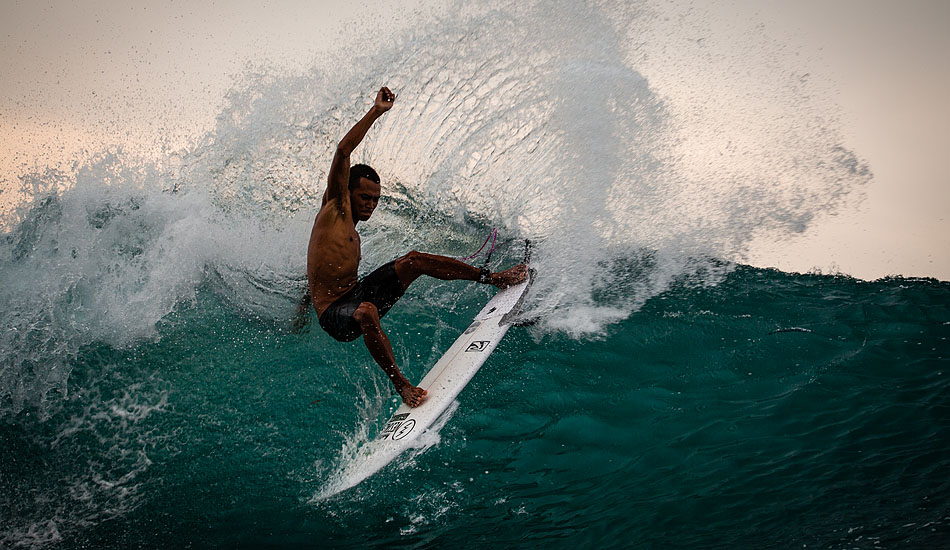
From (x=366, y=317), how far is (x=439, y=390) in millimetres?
787

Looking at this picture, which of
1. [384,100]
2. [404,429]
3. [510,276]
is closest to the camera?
[384,100]

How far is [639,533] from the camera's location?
121 inches

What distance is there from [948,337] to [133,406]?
25.7 feet

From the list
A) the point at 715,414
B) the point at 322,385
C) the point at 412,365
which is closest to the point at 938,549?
the point at 715,414

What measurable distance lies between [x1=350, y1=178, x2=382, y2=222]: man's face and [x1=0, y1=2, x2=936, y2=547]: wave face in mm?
1657

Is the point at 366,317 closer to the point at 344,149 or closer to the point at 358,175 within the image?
the point at 358,175

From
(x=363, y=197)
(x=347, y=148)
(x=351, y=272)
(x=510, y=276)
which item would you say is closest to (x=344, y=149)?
(x=347, y=148)

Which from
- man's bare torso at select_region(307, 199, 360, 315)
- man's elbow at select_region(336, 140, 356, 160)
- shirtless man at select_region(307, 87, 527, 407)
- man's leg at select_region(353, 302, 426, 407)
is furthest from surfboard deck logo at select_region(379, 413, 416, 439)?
man's elbow at select_region(336, 140, 356, 160)

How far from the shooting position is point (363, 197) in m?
3.92

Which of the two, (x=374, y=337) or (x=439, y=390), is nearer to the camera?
(x=374, y=337)

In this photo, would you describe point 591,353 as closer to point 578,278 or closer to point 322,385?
point 578,278

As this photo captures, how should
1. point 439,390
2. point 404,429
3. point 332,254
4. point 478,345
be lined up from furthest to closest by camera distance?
point 478,345 < point 439,390 < point 332,254 < point 404,429

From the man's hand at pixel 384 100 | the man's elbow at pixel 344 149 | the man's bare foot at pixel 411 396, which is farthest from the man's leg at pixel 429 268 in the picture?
the man's hand at pixel 384 100

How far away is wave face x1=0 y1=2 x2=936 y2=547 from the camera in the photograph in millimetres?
3486
